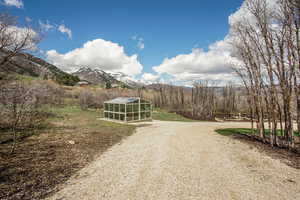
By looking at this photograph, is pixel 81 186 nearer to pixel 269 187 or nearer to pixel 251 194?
pixel 251 194

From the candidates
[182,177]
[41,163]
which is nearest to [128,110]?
[41,163]

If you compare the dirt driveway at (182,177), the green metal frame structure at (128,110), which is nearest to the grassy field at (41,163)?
the dirt driveway at (182,177)

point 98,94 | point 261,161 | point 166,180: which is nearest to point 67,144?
point 166,180

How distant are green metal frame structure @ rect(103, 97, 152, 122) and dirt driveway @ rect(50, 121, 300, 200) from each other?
9.20 m

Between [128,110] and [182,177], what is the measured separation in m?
12.0

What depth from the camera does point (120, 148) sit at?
7258 mm

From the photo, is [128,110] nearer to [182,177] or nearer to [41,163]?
[41,163]

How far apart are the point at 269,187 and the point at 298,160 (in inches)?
123

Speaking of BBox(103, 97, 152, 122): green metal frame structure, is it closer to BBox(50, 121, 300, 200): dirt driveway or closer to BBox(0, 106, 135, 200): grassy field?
BBox(0, 106, 135, 200): grassy field

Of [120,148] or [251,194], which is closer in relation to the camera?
[251,194]

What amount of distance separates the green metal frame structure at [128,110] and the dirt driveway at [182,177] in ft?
30.2

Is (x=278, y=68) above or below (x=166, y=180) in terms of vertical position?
above

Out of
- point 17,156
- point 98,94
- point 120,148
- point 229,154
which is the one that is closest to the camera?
point 17,156

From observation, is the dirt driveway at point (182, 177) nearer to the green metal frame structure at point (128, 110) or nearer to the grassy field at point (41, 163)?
the grassy field at point (41, 163)
